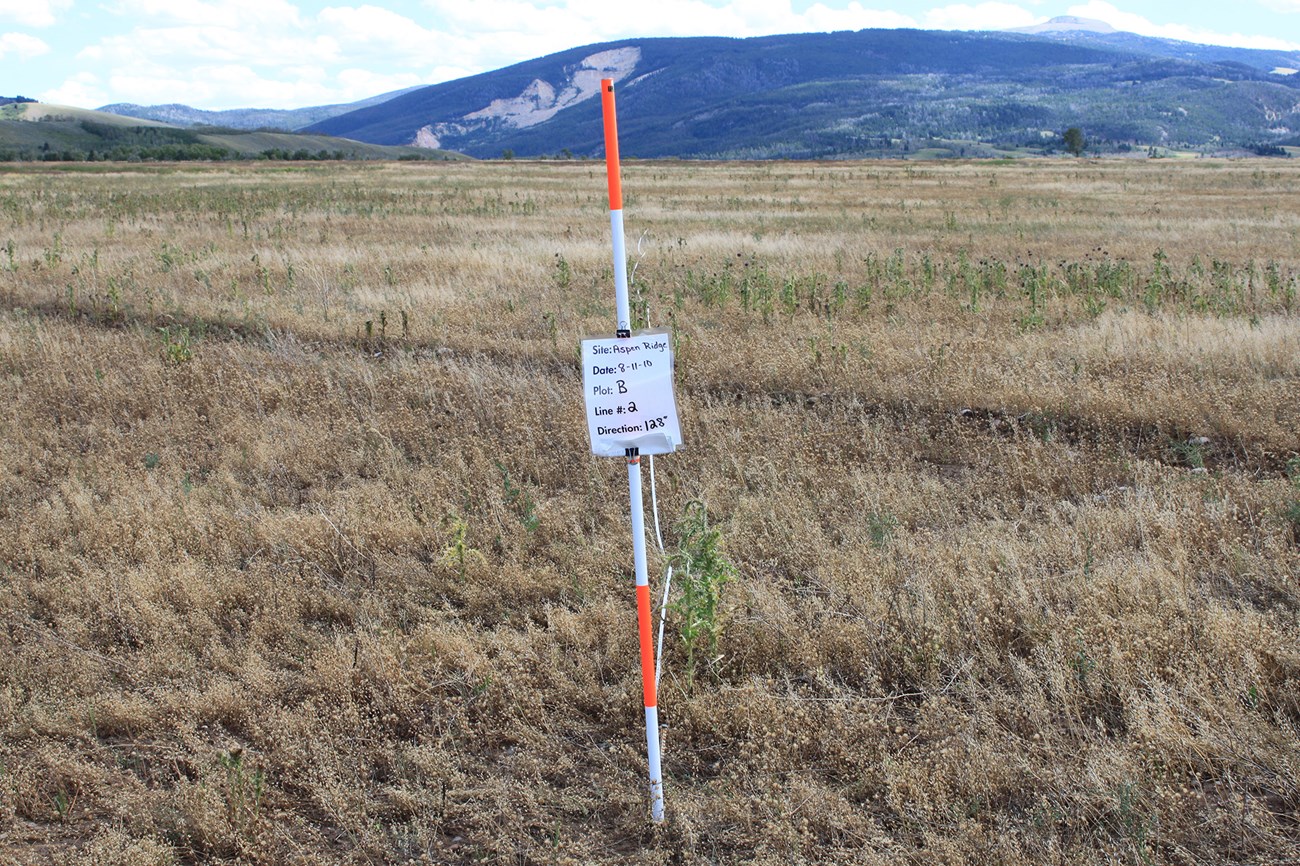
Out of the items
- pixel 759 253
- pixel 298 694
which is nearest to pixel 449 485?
pixel 298 694

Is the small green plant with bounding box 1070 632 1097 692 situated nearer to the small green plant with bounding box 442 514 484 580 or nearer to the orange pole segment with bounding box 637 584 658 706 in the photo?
the orange pole segment with bounding box 637 584 658 706

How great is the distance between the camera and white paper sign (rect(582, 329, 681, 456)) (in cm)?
342

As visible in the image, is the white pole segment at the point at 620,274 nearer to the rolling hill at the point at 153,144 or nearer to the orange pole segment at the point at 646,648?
the orange pole segment at the point at 646,648

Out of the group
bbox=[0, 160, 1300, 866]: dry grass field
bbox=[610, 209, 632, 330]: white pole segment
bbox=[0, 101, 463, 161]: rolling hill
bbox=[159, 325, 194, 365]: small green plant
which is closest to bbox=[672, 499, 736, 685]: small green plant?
bbox=[0, 160, 1300, 866]: dry grass field

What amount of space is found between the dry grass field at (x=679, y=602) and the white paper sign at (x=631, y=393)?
141 centimetres

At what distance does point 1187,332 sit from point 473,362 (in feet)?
24.2

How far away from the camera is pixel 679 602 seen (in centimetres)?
443

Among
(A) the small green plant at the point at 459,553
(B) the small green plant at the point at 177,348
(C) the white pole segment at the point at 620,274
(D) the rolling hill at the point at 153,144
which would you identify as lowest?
(A) the small green plant at the point at 459,553

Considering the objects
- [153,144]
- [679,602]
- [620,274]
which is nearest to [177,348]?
[679,602]

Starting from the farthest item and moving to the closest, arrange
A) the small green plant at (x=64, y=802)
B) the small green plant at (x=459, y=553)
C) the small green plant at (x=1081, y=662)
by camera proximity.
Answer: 1. the small green plant at (x=459, y=553)
2. the small green plant at (x=1081, y=662)
3. the small green plant at (x=64, y=802)

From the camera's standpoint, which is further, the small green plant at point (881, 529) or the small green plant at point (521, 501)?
the small green plant at point (521, 501)

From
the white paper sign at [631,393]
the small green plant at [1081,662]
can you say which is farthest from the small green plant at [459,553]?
the small green plant at [1081,662]

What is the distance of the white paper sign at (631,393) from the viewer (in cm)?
342

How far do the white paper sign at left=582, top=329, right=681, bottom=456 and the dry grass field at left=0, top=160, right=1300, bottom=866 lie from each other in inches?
55.4
